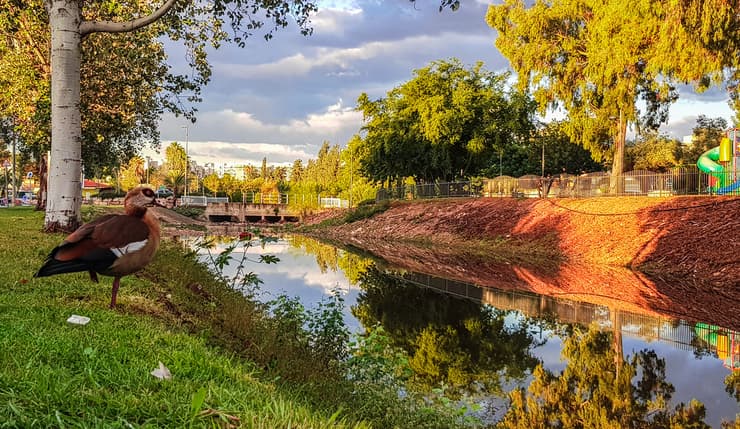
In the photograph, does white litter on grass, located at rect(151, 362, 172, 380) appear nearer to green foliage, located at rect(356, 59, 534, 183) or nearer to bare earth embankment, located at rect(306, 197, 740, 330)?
bare earth embankment, located at rect(306, 197, 740, 330)

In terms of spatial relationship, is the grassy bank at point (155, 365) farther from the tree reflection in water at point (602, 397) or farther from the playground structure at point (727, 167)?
the playground structure at point (727, 167)

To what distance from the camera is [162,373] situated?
3.80 m

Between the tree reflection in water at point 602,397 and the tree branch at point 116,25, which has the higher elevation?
the tree branch at point 116,25

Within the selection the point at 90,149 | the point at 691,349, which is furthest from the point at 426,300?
the point at 90,149

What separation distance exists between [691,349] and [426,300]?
6.76m

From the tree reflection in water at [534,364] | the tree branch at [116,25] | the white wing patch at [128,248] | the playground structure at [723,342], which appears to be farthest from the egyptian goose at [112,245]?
the playground structure at [723,342]

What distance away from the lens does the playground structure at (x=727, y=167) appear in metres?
25.1

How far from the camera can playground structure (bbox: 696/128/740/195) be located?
25109mm

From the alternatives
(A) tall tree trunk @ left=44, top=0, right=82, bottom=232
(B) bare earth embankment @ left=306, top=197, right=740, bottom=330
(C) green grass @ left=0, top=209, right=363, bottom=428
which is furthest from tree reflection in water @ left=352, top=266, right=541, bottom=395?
(A) tall tree trunk @ left=44, top=0, right=82, bottom=232

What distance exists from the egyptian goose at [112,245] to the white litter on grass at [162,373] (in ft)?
5.58

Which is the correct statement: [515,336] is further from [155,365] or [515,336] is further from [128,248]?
[155,365]

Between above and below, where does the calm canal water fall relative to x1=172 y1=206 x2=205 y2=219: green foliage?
below

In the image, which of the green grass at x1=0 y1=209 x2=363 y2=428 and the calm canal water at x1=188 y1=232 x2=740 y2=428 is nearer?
the green grass at x1=0 y1=209 x2=363 y2=428

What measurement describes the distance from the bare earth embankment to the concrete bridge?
35043 mm
